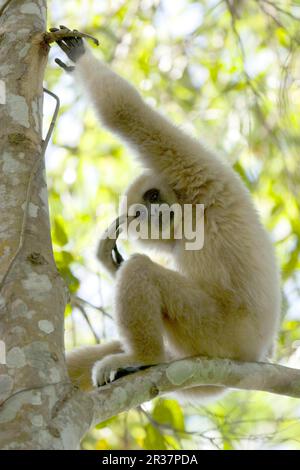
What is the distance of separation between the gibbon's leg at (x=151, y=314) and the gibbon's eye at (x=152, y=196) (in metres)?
0.88

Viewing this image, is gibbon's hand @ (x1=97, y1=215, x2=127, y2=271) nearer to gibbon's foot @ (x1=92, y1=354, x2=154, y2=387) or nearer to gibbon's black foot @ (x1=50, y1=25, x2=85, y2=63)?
gibbon's foot @ (x1=92, y1=354, x2=154, y2=387)

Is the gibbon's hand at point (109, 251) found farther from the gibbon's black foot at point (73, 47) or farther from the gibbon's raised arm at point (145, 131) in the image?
the gibbon's black foot at point (73, 47)

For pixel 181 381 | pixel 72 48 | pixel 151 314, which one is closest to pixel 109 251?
pixel 151 314

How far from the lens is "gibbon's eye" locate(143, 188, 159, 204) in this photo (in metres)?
4.64

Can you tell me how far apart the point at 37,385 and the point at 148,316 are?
1.40 m

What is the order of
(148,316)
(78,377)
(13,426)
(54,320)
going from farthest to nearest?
(78,377)
(148,316)
(54,320)
(13,426)

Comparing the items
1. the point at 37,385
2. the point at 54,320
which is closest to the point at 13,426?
the point at 37,385

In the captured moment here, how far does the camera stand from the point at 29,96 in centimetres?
325

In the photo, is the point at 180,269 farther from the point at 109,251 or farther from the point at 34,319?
the point at 34,319

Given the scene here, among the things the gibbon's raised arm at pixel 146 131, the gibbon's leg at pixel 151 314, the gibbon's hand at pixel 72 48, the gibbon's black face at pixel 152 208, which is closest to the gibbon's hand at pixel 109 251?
the gibbon's black face at pixel 152 208

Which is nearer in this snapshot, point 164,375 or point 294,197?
point 164,375
